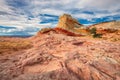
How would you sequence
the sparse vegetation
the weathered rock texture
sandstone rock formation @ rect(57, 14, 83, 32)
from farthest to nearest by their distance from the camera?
1. sandstone rock formation @ rect(57, 14, 83, 32)
2. the sparse vegetation
3. the weathered rock texture

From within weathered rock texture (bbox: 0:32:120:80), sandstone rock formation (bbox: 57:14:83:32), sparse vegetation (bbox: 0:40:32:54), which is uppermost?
sandstone rock formation (bbox: 57:14:83:32)

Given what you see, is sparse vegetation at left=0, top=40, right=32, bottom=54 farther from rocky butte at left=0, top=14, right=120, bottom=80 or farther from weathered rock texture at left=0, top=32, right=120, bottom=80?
weathered rock texture at left=0, top=32, right=120, bottom=80

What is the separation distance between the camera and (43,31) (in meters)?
27.5

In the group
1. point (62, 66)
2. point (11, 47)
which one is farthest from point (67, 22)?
point (62, 66)

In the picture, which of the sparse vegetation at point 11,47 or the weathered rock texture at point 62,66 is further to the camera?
the sparse vegetation at point 11,47

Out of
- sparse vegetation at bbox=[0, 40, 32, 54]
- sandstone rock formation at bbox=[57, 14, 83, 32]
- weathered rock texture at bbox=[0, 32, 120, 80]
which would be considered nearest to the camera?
weathered rock texture at bbox=[0, 32, 120, 80]

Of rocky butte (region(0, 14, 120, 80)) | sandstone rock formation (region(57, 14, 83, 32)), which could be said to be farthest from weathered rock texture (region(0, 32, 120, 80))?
sandstone rock formation (region(57, 14, 83, 32))

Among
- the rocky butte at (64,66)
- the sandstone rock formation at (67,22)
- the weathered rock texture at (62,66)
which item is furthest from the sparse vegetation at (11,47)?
the sandstone rock formation at (67,22)

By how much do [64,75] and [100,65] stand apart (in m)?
3.24

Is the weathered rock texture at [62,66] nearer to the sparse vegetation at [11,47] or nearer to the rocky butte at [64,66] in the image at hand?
the rocky butte at [64,66]

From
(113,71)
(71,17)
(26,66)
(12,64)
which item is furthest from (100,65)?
(71,17)

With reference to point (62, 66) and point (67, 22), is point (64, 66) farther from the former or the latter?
point (67, 22)

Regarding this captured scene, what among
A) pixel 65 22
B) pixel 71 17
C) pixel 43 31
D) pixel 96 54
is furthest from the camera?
pixel 71 17

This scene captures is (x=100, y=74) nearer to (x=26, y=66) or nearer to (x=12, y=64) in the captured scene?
(x=26, y=66)
